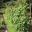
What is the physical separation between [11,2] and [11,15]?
1.18ft

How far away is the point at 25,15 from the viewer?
3949 mm

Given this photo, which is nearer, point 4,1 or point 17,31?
Result: point 17,31

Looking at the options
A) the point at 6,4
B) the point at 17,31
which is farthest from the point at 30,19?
the point at 6,4

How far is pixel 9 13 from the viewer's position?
4004 millimetres

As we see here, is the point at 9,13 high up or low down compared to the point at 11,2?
down

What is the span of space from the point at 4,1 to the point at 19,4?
0.43 metres

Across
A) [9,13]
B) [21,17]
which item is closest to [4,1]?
[9,13]

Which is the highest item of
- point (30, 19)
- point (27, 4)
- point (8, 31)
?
point (27, 4)

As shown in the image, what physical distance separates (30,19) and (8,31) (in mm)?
622

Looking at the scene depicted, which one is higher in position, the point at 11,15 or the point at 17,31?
the point at 11,15

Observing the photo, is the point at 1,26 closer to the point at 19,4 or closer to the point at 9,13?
the point at 9,13

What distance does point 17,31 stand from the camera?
12.8ft

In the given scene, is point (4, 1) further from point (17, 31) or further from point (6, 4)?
point (17, 31)

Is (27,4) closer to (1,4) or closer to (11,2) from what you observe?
(11,2)
